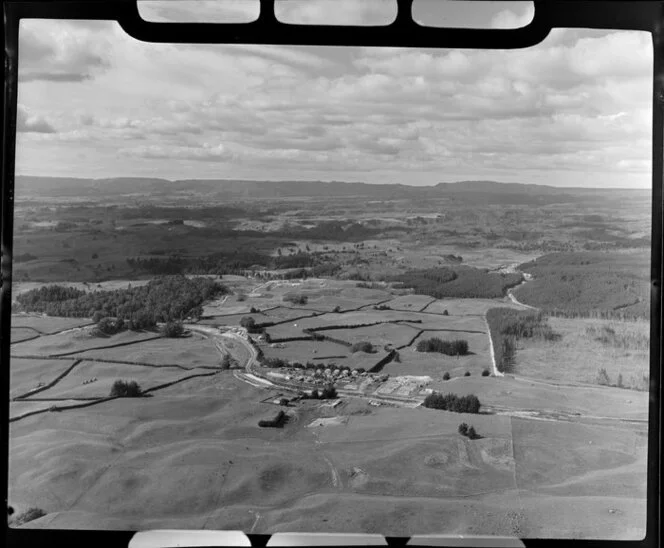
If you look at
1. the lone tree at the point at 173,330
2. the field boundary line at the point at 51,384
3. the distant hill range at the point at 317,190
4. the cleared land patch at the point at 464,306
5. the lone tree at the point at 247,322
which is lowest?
the field boundary line at the point at 51,384

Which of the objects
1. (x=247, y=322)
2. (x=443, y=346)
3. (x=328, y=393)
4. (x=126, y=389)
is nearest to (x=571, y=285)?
(x=443, y=346)

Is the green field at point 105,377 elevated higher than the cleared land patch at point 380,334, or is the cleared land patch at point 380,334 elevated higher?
the cleared land patch at point 380,334

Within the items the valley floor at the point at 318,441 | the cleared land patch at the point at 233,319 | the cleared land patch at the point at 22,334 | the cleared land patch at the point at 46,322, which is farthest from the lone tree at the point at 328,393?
the cleared land patch at the point at 22,334

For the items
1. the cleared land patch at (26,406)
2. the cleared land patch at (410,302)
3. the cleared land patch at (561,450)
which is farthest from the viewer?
the cleared land patch at (410,302)

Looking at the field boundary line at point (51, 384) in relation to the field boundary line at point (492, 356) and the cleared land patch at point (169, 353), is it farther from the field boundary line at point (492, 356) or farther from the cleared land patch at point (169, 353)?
the field boundary line at point (492, 356)

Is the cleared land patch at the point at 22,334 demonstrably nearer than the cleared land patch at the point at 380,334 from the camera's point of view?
Yes

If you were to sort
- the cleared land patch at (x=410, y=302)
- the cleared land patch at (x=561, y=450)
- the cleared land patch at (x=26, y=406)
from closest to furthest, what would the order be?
the cleared land patch at (x=26, y=406)
the cleared land patch at (x=561, y=450)
the cleared land patch at (x=410, y=302)
